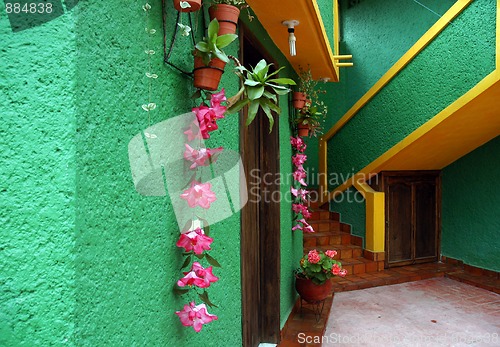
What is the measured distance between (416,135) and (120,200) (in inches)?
151

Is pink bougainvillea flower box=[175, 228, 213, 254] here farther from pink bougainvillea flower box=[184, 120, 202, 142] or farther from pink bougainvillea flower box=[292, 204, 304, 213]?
pink bougainvillea flower box=[292, 204, 304, 213]

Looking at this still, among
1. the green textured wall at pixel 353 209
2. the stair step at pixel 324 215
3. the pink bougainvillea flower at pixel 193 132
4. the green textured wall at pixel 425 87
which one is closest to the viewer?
the pink bougainvillea flower at pixel 193 132

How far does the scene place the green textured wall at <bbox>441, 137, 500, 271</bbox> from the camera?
4.48 metres

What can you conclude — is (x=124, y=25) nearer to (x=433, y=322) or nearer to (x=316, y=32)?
(x=316, y=32)

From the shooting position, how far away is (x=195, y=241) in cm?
108

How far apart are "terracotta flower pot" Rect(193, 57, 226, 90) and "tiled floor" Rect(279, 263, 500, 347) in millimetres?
2266

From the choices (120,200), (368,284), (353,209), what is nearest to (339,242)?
(353,209)

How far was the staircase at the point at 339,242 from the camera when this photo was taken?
463 cm

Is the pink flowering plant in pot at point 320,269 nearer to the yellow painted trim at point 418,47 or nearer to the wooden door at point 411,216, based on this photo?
the wooden door at point 411,216

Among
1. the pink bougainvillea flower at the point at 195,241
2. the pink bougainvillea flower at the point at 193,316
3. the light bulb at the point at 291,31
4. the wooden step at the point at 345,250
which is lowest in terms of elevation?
the wooden step at the point at 345,250

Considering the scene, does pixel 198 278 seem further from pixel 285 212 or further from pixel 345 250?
pixel 345 250

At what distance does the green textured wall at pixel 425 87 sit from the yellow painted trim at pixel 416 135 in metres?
0.07

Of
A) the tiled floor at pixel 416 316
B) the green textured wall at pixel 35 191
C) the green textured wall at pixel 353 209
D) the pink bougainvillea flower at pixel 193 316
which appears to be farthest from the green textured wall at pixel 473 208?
the green textured wall at pixel 35 191

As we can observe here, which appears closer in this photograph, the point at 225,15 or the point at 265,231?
the point at 225,15
